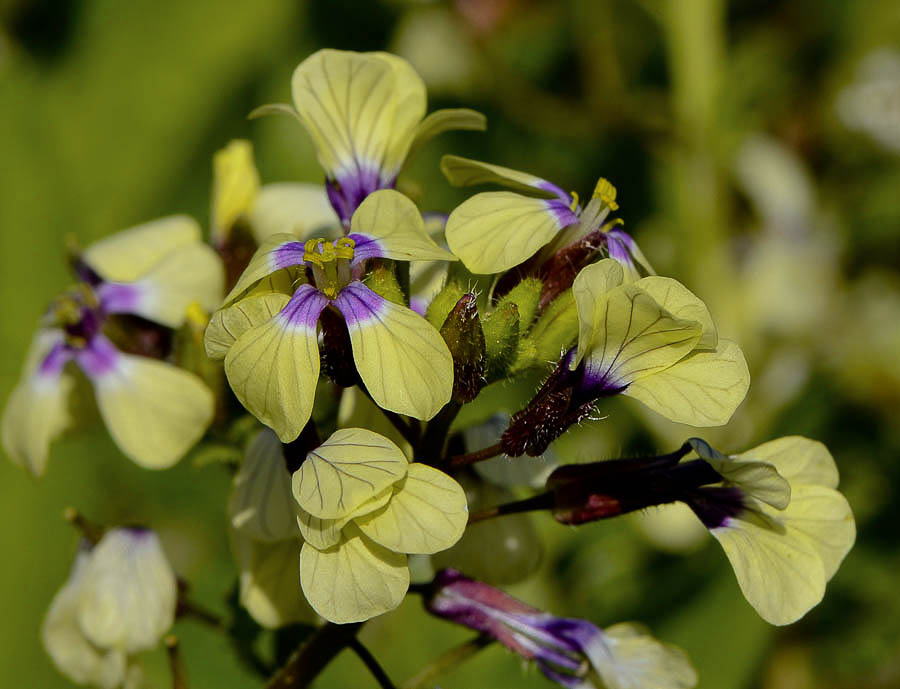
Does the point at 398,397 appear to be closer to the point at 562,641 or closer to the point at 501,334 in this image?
the point at 501,334

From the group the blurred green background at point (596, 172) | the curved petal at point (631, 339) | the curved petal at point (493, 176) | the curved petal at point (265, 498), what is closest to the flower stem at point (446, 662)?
the curved petal at point (265, 498)

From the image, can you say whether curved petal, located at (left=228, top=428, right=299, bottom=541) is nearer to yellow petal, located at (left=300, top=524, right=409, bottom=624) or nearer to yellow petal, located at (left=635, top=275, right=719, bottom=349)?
yellow petal, located at (left=300, top=524, right=409, bottom=624)

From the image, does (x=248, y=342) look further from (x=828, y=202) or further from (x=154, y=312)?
(x=828, y=202)

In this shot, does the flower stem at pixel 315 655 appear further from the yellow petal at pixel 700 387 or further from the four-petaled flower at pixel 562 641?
the yellow petal at pixel 700 387

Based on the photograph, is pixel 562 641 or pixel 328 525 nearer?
pixel 328 525

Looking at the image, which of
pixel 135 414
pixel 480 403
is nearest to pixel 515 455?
pixel 135 414

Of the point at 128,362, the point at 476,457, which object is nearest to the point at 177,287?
the point at 128,362
